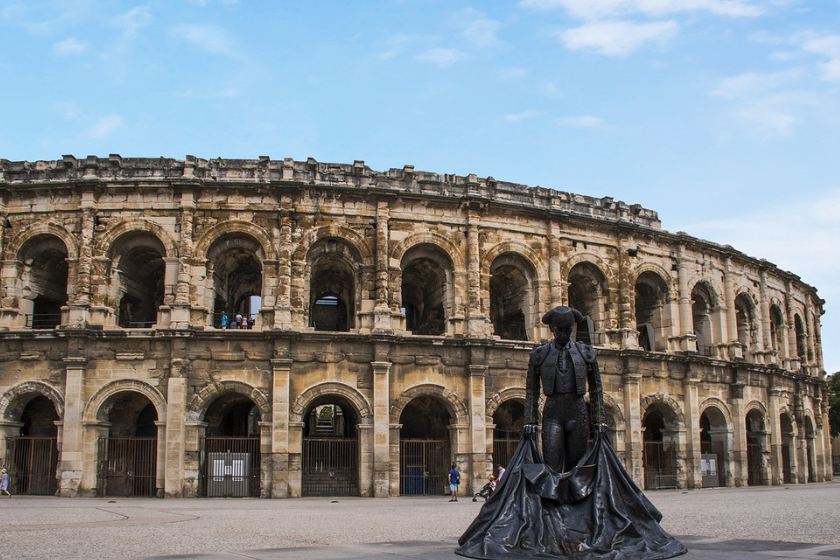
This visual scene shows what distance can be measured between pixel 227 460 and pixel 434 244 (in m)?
8.27

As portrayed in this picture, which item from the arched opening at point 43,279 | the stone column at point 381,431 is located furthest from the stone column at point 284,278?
the arched opening at point 43,279

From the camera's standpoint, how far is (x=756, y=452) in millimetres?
28625

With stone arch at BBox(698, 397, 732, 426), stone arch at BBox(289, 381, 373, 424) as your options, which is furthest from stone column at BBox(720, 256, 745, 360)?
stone arch at BBox(289, 381, 373, 424)

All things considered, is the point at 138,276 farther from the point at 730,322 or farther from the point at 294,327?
the point at 730,322

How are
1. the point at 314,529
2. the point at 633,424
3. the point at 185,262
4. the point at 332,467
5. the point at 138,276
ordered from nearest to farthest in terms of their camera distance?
the point at 314,529 < the point at 185,262 < the point at 332,467 < the point at 138,276 < the point at 633,424

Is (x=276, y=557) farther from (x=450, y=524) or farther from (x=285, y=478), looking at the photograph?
(x=285, y=478)

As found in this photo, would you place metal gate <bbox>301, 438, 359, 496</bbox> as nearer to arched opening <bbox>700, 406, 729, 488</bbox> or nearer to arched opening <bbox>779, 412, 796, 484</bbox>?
arched opening <bbox>700, 406, 729, 488</bbox>

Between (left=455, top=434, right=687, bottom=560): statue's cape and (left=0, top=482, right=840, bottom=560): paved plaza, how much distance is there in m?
0.42

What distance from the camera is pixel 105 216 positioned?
22.0 metres

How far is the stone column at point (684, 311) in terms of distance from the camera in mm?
26172

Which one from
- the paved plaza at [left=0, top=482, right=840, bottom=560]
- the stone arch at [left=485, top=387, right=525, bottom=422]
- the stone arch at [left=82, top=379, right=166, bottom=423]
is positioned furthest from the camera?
the stone arch at [left=485, top=387, right=525, bottom=422]

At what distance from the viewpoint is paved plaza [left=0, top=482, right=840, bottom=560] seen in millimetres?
7914

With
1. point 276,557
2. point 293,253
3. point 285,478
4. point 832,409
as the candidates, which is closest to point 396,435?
point 285,478

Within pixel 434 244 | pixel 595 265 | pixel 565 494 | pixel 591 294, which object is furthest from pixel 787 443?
pixel 565 494
